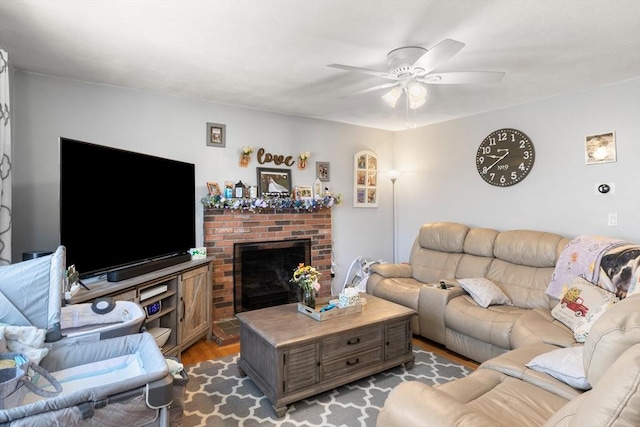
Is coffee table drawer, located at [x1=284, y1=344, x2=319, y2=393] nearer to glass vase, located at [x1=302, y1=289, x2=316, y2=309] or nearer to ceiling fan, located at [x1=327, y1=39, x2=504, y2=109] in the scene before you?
glass vase, located at [x1=302, y1=289, x2=316, y2=309]

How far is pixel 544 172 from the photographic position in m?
3.59

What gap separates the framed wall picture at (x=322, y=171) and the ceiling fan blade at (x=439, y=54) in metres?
2.32

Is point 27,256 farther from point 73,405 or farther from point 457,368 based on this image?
point 457,368

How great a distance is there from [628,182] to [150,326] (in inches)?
173

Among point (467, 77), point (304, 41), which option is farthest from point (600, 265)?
point (304, 41)

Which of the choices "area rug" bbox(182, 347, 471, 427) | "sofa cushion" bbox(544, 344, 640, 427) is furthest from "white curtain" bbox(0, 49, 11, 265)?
"sofa cushion" bbox(544, 344, 640, 427)

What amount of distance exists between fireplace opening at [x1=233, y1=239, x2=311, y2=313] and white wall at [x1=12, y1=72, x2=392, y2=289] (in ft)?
1.74

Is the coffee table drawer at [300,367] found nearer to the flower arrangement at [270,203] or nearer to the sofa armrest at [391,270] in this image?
the sofa armrest at [391,270]

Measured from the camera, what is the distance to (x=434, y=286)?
3.33m

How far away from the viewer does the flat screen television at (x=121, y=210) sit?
217cm

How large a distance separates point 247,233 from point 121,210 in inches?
59.1

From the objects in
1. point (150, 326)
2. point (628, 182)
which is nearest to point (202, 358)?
point (150, 326)

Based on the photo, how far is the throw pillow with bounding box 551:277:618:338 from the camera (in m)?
2.36

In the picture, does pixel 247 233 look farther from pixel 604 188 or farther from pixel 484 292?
pixel 604 188
